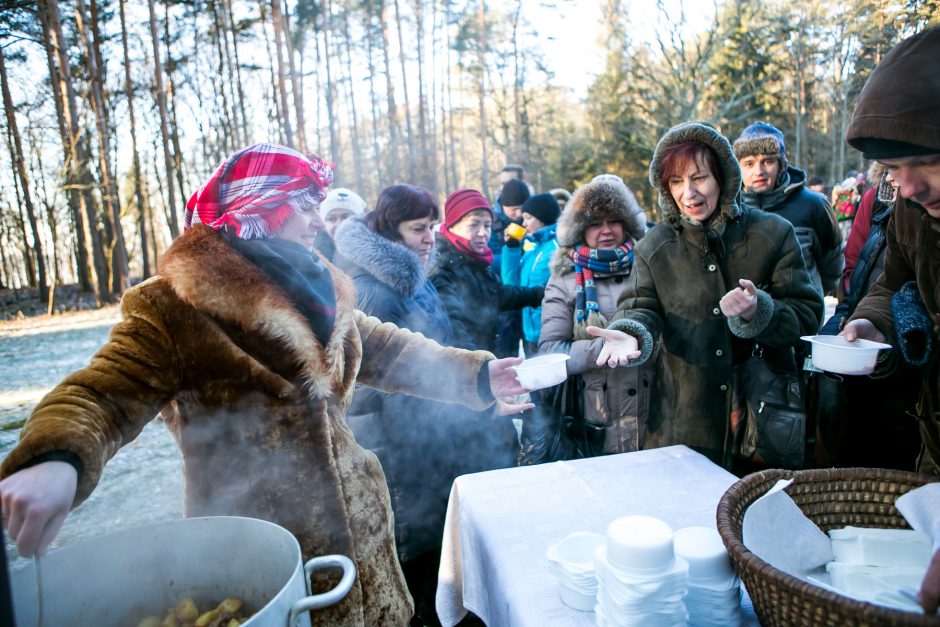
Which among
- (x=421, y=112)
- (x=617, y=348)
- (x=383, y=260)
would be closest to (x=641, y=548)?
(x=617, y=348)

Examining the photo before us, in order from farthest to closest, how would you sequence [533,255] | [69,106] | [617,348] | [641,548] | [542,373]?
1. [69,106]
2. [533,255]
3. [617,348]
4. [542,373]
5. [641,548]

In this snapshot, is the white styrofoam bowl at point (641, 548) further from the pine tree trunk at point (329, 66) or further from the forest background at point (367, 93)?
the pine tree trunk at point (329, 66)

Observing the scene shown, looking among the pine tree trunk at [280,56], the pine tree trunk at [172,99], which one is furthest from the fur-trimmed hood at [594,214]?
the pine tree trunk at [172,99]

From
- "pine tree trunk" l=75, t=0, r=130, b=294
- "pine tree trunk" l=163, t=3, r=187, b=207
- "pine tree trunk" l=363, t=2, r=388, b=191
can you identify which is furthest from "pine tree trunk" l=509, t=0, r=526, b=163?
"pine tree trunk" l=75, t=0, r=130, b=294

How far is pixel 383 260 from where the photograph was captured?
261 cm

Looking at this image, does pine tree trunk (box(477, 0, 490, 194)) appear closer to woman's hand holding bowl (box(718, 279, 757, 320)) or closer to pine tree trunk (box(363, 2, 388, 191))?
pine tree trunk (box(363, 2, 388, 191))

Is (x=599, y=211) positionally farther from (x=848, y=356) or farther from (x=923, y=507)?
(x=923, y=507)

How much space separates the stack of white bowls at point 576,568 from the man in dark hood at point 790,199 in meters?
2.80

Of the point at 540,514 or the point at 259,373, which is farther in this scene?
the point at 540,514

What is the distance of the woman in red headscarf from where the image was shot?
54.2 inches

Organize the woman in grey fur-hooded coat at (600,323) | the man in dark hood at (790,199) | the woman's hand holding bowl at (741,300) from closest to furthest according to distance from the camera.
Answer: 1. the woman's hand holding bowl at (741,300)
2. the woman in grey fur-hooded coat at (600,323)
3. the man in dark hood at (790,199)

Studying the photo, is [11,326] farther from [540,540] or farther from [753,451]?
[753,451]

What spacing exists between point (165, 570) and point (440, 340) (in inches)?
62.7

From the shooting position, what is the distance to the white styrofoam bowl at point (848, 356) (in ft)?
5.09
